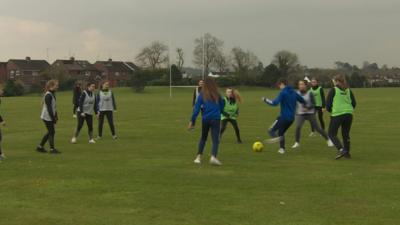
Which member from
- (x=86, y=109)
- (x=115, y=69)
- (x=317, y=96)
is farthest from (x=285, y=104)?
(x=115, y=69)

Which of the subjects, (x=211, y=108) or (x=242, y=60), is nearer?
(x=211, y=108)

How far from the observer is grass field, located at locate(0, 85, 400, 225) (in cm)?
752

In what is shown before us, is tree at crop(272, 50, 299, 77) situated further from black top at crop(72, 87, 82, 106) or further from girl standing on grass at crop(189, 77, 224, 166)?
girl standing on grass at crop(189, 77, 224, 166)

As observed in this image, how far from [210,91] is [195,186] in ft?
9.83

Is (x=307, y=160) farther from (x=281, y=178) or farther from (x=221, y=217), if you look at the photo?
(x=221, y=217)

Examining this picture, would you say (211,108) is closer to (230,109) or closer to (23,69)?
(230,109)

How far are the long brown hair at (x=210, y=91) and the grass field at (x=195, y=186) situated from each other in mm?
1510

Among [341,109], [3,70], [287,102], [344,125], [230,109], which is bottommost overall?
[344,125]

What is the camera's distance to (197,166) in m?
11.9

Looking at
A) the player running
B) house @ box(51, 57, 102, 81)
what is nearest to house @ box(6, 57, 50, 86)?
house @ box(51, 57, 102, 81)

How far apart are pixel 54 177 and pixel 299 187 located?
4.70 metres

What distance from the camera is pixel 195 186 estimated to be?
31.4 feet

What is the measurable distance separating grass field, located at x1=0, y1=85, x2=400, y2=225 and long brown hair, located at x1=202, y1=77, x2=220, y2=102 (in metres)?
1.51

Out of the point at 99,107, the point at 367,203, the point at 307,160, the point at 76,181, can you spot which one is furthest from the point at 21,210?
the point at 99,107
